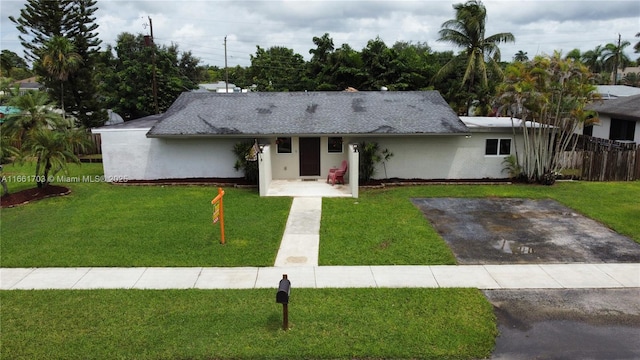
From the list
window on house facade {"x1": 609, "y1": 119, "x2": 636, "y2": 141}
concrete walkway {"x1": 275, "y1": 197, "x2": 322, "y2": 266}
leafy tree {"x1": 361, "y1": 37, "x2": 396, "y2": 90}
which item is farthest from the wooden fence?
leafy tree {"x1": 361, "y1": 37, "x2": 396, "y2": 90}

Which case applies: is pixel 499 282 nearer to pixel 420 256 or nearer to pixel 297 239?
pixel 420 256

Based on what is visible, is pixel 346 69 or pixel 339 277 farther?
pixel 346 69

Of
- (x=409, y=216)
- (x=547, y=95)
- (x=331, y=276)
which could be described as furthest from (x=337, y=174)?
(x=331, y=276)

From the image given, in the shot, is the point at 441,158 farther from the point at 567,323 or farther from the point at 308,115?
the point at 567,323

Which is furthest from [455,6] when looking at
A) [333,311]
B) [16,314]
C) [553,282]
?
[16,314]

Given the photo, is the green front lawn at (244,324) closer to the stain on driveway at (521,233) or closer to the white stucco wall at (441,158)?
the stain on driveway at (521,233)

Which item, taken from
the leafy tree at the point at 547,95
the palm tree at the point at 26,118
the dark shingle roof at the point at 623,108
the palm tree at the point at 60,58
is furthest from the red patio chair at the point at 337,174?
the palm tree at the point at 60,58

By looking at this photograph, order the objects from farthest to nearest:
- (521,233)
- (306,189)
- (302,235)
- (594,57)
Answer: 1. (594,57)
2. (306,189)
3. (521,233)
4. (302,235)
